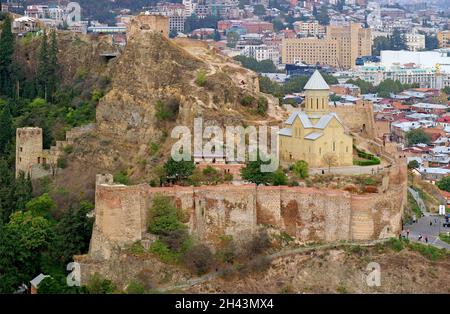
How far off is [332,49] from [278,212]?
6630 cm

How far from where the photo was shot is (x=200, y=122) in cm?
2916

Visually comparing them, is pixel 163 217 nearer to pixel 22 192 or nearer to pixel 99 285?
pixel 99 285

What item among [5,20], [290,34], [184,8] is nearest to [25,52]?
[5,20]

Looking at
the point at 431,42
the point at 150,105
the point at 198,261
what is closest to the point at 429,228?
the point at 198,261

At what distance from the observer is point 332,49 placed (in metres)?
91.0

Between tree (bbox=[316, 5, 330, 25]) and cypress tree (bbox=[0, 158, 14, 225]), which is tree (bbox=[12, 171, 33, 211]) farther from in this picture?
tree (bbox=[316, 5, 330, 25])

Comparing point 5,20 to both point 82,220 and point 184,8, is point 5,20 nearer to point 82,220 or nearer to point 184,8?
point 82,220

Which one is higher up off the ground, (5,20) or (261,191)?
(5,20)

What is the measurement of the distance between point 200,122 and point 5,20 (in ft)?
41.0

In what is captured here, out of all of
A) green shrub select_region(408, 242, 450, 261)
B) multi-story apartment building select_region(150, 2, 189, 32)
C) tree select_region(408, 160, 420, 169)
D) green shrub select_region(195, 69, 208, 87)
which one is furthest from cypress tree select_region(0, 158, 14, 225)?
multi-story apartment building select_region(150, 2, 189, 32)

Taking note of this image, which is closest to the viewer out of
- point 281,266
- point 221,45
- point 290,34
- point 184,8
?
point 281,266

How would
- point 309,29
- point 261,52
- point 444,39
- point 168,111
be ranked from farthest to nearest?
1. point 309,29
2. point 444,39
3. point 261,52
4. point 168,111

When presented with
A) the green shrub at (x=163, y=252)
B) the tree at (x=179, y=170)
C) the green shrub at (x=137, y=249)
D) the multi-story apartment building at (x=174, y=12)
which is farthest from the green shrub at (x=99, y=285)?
the multi-story apartment building at (x=174, y=12)

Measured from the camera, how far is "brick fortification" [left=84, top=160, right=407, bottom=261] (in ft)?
82.9
